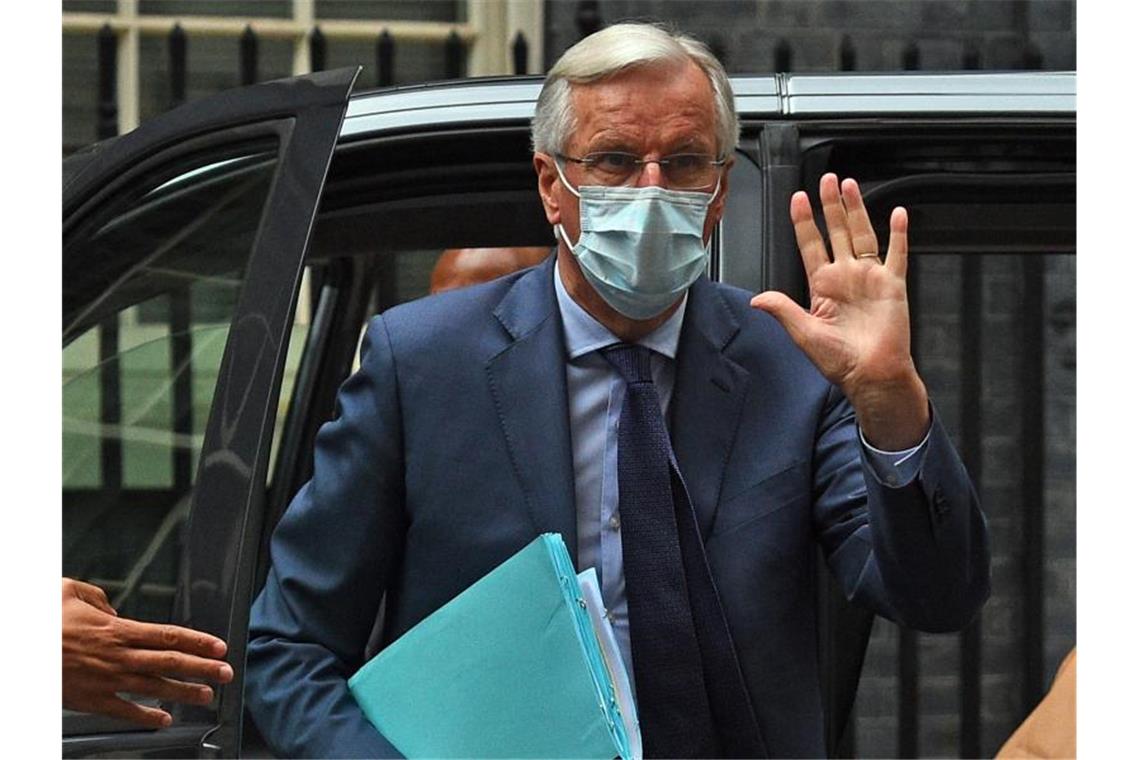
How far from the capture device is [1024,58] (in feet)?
18.3

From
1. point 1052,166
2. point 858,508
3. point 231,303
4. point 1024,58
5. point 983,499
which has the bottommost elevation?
point 983,499

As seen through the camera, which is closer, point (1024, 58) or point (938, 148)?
point (938, 148)

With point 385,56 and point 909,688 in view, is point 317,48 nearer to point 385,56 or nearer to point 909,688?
point 385,56

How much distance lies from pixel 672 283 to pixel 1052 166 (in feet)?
1.84

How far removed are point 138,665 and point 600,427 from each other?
565 millimetres

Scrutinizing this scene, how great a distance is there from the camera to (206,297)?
2266 millimetres

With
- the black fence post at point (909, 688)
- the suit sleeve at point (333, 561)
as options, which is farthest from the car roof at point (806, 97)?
the black fence post at point (909, 688)

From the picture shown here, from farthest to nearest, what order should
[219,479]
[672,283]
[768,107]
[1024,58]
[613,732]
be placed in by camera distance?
[1024,58] < [768,107] < [672,283] < [219,479] < [613,732]

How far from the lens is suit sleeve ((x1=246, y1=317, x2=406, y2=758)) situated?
2066mm

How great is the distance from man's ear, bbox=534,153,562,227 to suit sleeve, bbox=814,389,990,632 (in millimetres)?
401

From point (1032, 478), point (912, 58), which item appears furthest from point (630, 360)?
point (1032, 478)

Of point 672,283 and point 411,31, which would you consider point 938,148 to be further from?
point 411,31

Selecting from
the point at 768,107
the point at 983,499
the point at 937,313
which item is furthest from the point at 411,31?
the point at 768,107

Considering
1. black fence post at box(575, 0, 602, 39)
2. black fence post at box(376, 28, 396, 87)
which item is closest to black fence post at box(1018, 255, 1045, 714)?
black fence post at box(575, 0, 602, 39)
